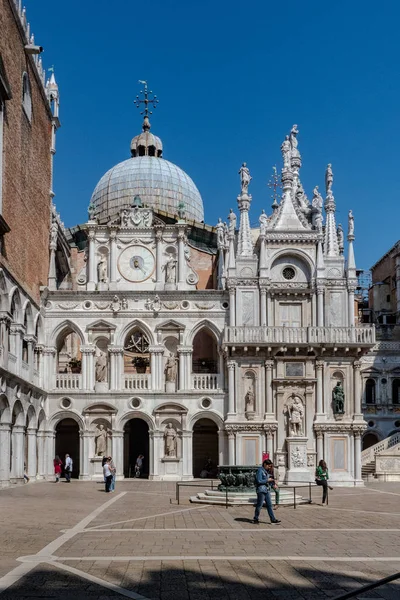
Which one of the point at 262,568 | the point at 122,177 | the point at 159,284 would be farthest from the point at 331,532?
the point at 122,177

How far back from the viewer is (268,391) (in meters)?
47.4

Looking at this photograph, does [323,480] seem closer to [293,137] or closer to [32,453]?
[32,453]

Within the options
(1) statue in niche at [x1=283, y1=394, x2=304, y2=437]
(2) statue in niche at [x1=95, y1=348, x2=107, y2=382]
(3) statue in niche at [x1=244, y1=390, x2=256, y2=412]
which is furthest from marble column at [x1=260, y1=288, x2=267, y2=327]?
(2) statue in niche at [x1=95, y1=348, x2=107, y2=382]

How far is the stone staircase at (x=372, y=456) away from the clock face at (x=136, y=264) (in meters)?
17.5

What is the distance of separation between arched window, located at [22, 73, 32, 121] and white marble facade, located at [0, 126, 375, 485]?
8.46 metres

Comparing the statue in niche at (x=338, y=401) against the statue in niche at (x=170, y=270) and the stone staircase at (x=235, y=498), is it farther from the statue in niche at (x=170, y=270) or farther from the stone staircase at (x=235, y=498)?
the stone staircase at (x=235, y=498)

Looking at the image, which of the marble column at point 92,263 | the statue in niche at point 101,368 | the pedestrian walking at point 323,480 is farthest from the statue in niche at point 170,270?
the pedestrian walking at point 323,480

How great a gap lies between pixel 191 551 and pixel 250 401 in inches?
1214

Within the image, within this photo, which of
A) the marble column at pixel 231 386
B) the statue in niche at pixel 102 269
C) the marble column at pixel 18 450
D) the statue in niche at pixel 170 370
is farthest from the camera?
the statue in niche at pixel 102 269

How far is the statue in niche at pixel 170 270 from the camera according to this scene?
1964 inches

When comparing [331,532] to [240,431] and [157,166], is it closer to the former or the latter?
[240,431]

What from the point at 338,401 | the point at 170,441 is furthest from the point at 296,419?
the point at 170,441

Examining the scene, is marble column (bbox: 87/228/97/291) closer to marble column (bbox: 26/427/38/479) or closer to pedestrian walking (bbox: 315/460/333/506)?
marble column (bbox: 26/427/38/479)

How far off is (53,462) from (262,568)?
34365 mm
